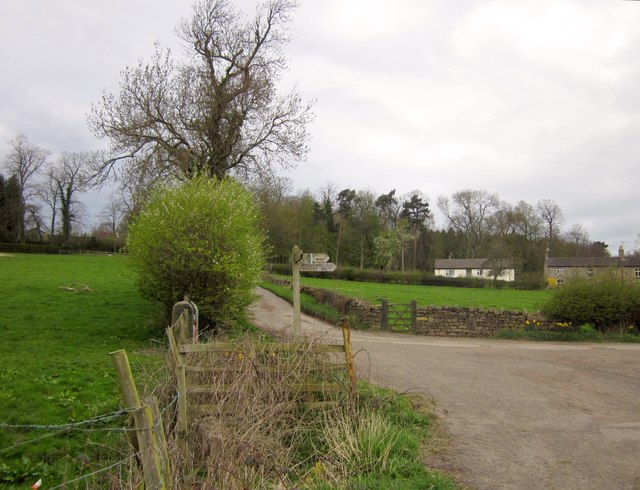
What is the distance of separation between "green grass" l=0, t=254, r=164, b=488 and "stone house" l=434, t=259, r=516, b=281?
54.6 m

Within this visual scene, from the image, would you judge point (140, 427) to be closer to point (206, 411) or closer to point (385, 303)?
point (206, 411)

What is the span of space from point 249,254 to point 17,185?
63.0 meters

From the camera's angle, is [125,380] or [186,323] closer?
[125,380]

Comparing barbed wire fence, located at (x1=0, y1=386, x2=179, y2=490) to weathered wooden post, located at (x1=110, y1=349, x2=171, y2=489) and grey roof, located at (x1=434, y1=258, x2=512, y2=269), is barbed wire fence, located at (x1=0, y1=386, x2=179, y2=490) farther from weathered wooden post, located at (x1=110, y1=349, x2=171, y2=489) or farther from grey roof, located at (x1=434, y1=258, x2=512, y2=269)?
grey roof, located at (x1=434, y1=258, x2=512, y2=269)

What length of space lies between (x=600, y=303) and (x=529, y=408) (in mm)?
13893

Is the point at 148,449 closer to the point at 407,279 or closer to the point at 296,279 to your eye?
the point at 296,279

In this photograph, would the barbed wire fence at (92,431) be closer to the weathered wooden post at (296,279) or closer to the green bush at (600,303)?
the weathered wooden post at (296,279)

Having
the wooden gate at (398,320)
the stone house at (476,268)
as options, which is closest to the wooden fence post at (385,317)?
the wooden gate at (398,320)

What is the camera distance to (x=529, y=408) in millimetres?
8055

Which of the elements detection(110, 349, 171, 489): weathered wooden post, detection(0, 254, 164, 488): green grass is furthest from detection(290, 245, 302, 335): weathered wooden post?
detection(110, 349, 171, 489): weathered wooden post

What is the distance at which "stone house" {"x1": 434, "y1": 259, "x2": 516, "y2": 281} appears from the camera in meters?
65.9

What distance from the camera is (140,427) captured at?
3.93 meters

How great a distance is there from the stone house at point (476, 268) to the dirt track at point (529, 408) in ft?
170

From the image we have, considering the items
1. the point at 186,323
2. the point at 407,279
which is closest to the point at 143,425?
the point at 186,323
